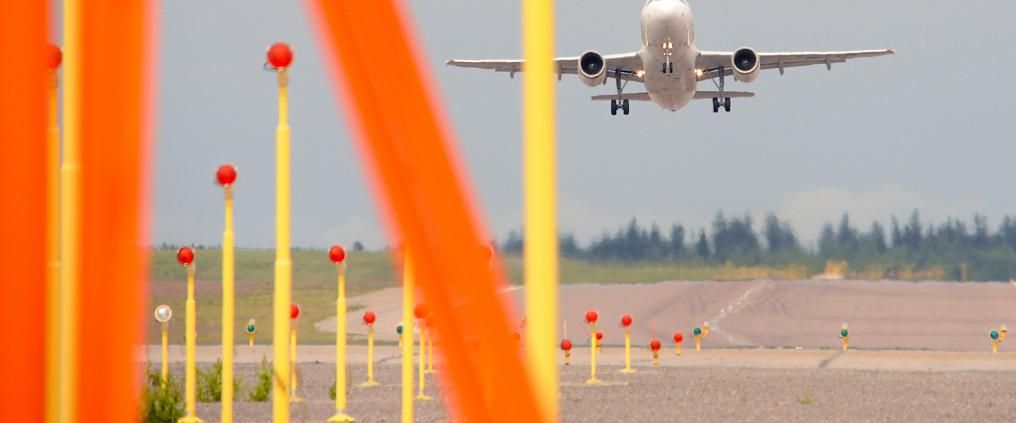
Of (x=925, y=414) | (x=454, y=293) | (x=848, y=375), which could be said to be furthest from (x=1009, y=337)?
(x=454, y=293)

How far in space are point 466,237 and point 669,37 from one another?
30.3 meters

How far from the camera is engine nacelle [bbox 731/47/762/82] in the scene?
32656 millimetres

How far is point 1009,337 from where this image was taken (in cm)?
3139

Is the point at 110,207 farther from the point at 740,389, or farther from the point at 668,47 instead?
the point at 668,47

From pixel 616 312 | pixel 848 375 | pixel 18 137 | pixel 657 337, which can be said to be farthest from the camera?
pixel 616 312

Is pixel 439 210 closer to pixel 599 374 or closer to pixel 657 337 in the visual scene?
pixel 599 374

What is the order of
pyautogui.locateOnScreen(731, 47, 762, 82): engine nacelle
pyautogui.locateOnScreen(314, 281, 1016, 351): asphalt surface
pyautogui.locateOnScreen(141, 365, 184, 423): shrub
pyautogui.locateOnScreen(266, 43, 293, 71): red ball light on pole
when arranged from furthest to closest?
pyautogui.locateOnScreen(731, 47, 762, 82): engine nacelle
pyautogui.locateOnScreen(314, 281, 1016, 351): asphalt surface
pyautogui.locateOnScreen(141, 365, 184, 423): shrub
pyautogui.locateOnScreen(266, 43, 293, 71): red ball light on pole

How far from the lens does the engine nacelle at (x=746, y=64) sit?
107ft

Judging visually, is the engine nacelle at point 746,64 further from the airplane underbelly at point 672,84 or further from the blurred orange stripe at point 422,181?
the blurred orange stripe at point 422,181

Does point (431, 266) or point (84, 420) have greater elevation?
point (431, 266)

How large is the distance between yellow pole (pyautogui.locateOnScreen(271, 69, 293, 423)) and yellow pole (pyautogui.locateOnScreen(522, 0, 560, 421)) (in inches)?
122

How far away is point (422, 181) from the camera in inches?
79.4

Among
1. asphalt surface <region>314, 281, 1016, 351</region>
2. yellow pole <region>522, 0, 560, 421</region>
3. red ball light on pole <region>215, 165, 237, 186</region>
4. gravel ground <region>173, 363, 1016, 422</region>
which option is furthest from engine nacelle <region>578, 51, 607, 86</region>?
yellow pole <region>522, 0, 560, 421</region>

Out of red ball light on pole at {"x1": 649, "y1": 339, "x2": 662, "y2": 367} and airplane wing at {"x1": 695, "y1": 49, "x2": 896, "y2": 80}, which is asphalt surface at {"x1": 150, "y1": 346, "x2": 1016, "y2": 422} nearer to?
red ball light on pole at {"x1": 649, "y1": 339, "x2": 662, "y2": 367}
